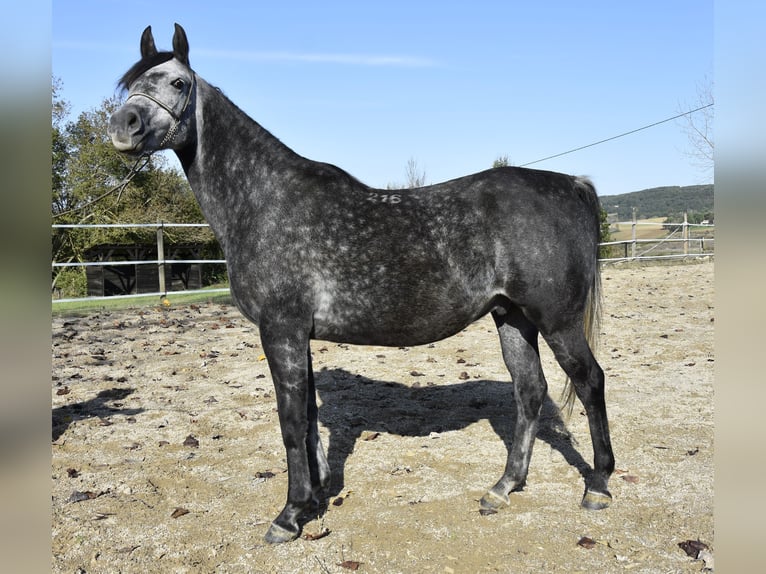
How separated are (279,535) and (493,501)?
61.0 inches

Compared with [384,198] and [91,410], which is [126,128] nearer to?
[384,198]

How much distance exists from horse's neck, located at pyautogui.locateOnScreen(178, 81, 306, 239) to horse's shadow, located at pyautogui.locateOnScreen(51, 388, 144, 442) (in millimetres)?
3392

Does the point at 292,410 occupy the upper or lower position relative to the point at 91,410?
upper

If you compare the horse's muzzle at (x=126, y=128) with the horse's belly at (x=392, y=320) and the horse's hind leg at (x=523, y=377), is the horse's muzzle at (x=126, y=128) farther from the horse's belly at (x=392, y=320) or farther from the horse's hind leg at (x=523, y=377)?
the horse's hind leg at (x=523, y=377)

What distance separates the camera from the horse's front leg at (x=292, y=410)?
3.65 metres

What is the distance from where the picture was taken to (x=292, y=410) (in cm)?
370

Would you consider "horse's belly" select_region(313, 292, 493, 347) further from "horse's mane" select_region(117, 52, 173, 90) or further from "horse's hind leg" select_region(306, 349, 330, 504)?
"horse's mane" select_region(117, 52, 173, 90)

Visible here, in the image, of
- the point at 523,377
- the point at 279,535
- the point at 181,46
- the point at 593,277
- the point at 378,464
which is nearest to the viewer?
the point at 279,535

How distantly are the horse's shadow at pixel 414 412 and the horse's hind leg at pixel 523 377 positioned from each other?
0.67 meters

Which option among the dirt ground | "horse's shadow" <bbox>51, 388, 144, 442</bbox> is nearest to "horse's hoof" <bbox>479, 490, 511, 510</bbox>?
the dirt ground

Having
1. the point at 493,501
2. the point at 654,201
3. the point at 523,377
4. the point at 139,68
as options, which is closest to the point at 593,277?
the point at 523,377

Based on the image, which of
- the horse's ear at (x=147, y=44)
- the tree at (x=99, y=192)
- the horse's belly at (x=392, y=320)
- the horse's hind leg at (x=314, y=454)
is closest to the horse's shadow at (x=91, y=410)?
the horse's hind leg at (x=314, y=454)
